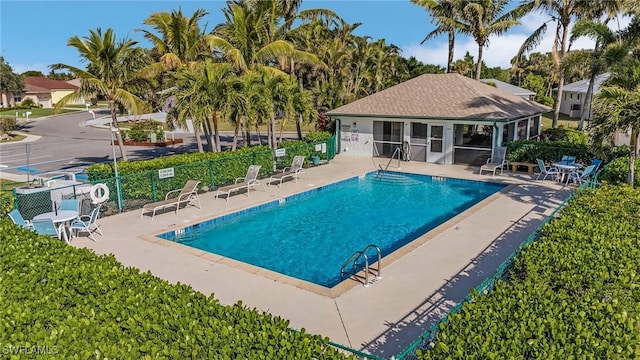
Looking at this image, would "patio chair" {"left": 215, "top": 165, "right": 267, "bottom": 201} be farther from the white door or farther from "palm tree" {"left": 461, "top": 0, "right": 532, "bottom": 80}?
"palm tree" {"left": 461, "top": 0, "right": 532, "bottom": 80}

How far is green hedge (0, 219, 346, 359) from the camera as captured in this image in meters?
4.14

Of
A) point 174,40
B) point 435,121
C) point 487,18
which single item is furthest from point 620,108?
point 487,18

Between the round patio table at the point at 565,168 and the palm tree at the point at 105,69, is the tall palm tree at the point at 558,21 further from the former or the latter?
the palm tree at the point at 105,69

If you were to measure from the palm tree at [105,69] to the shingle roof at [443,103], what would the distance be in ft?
35.2

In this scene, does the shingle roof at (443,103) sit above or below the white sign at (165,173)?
above

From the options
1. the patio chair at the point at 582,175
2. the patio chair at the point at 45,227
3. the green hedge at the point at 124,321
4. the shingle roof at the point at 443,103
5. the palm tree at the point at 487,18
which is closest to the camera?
the green hedge at the point at 124,321

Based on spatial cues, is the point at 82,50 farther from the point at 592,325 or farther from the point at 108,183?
the point at 592,325

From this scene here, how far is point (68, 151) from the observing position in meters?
30.4

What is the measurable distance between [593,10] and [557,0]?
6.47ft

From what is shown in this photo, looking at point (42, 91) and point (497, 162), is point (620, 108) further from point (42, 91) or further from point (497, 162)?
point (42, 91)

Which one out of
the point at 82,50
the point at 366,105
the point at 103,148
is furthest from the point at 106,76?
the point at 103,148

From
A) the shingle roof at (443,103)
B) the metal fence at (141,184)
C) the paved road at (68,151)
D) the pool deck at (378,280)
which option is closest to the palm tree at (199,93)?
the metal fence at (141,184)

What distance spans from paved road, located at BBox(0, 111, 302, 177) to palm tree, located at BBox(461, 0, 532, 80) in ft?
57.2

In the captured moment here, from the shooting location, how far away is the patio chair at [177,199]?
520 inches
